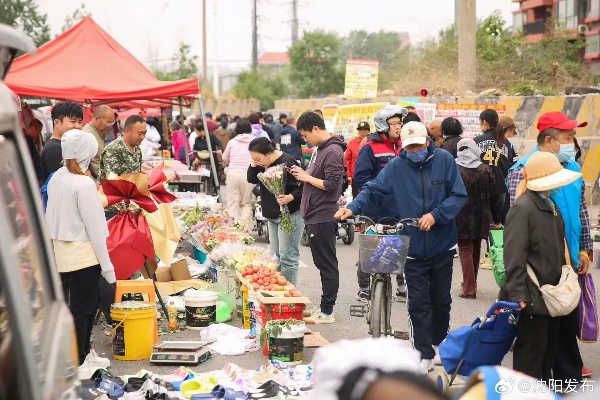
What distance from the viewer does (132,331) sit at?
9.01m

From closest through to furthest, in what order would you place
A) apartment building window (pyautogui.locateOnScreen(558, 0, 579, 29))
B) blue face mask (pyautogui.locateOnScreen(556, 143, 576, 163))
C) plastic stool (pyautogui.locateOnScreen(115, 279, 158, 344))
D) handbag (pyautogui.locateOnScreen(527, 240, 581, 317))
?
1. handbag (pyautogui.locateOnScreen(527, 240, 581, 317))
2. blue face mask (pyautogui.locateOnScreen(556, 143, 576, 163))
3. plastic stool (pyautogui.locateOnScreen(115, 279, 158, 344))
4. apartment building window (pyautogui.locateOnScreen(558, 0, 579, 29))

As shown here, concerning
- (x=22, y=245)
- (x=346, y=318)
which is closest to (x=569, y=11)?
(x=346, y=318)

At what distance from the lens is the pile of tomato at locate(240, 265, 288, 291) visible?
31.1 feet

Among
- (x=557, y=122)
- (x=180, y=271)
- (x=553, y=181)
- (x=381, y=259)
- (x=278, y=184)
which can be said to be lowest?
(x=180, y=271)

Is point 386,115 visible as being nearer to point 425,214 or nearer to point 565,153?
point 565,153

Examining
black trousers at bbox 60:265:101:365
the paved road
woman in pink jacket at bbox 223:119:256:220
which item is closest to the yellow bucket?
the paved road

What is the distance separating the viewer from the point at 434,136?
15328 millimetres

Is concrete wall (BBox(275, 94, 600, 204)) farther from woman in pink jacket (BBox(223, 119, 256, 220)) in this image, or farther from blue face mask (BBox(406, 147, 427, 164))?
blue face mask (BBox(406, 147, 427, 164))

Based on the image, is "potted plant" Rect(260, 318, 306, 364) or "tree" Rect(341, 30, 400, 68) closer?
"potted plant" Rect(260, 318, 306, 364)

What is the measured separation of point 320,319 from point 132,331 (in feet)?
7.91

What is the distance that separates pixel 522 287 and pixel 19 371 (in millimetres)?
4745

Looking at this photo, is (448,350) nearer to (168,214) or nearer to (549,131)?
(549,131)

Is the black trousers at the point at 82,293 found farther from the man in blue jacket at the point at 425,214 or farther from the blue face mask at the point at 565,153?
the blue face mask at the point at 565,153

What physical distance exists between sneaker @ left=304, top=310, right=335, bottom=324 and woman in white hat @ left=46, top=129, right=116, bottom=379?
341 cm
